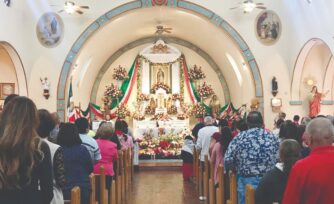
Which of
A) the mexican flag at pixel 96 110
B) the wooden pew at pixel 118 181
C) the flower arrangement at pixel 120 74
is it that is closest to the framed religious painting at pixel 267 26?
the flower arrangement at pixel 120 74

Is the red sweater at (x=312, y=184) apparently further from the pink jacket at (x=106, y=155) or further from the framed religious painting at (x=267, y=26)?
the framed religious painting at (x=267, y=26)

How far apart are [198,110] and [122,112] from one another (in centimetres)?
309

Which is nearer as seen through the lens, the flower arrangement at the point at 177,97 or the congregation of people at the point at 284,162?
the congregation of people at the point at 284,162

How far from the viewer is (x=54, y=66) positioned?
14.2 m

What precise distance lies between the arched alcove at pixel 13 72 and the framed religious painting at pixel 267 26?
290 inches

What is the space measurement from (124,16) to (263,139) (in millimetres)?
10599

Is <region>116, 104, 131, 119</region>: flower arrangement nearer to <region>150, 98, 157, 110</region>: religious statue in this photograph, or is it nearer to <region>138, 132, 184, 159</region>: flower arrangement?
<region>150, 98, 157, 110</region>: religious statue

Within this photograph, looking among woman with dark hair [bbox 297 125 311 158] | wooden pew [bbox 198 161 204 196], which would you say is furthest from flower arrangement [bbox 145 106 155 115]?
woman with dark hair [bbox 297 125 311 158]

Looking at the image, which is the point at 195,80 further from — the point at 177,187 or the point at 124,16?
the point at 177,187

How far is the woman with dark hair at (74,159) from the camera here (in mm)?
5051

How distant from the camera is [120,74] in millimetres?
19031

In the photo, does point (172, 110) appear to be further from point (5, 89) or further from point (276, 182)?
point (276, 182)

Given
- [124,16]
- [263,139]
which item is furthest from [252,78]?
[263,139]

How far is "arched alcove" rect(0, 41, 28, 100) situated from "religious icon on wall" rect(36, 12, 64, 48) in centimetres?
126
